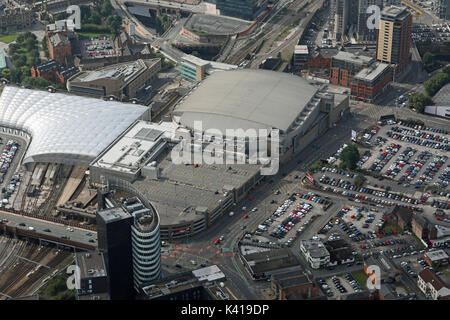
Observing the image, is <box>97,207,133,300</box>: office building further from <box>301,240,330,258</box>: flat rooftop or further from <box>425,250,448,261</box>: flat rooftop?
<box>425,250,448,261</box>: flat rooftop

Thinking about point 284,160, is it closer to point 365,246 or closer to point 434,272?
point 365,246

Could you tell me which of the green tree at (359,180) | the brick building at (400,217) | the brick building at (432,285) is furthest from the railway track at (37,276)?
the brick building at (432,285)

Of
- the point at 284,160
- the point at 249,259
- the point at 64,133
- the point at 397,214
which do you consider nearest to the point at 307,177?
the point at 284,160

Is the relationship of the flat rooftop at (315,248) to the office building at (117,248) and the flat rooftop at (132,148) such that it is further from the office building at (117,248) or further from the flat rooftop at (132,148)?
the flat rooftop at (132,148)

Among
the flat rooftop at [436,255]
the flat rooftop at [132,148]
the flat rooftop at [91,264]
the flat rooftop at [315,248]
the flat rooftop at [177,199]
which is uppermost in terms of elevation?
the flat rooftop at [132,148]

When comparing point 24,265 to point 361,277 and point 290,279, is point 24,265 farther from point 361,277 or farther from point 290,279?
point 361,277
